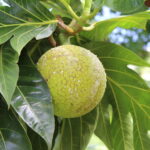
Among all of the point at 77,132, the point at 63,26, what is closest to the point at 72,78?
the point at 63,26

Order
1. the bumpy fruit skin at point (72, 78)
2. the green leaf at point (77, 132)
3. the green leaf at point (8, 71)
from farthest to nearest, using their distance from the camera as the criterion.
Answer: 1. the green leaf at point (77, 132)
2. the bumpy fruit skin at point (72, 78)
3. the green leaf at point (8, 71)

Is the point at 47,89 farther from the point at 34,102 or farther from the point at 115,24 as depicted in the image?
the point at 115,24

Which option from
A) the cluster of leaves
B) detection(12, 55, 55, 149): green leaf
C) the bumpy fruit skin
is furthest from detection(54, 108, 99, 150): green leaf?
detection(12, 55, 55, 149): green leaf

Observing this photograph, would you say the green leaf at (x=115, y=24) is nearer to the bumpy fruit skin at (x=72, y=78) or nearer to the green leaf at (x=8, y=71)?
the bumpy fruit skin at (x=72, y=78)

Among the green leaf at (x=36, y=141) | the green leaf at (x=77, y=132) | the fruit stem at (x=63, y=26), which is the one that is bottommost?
the green leaf at (x=77, y=132)

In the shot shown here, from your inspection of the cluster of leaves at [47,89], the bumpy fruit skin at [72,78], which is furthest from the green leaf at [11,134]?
the bumpy fruit skin at [72,78]

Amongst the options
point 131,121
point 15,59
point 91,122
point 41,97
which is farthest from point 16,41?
point 131,121
